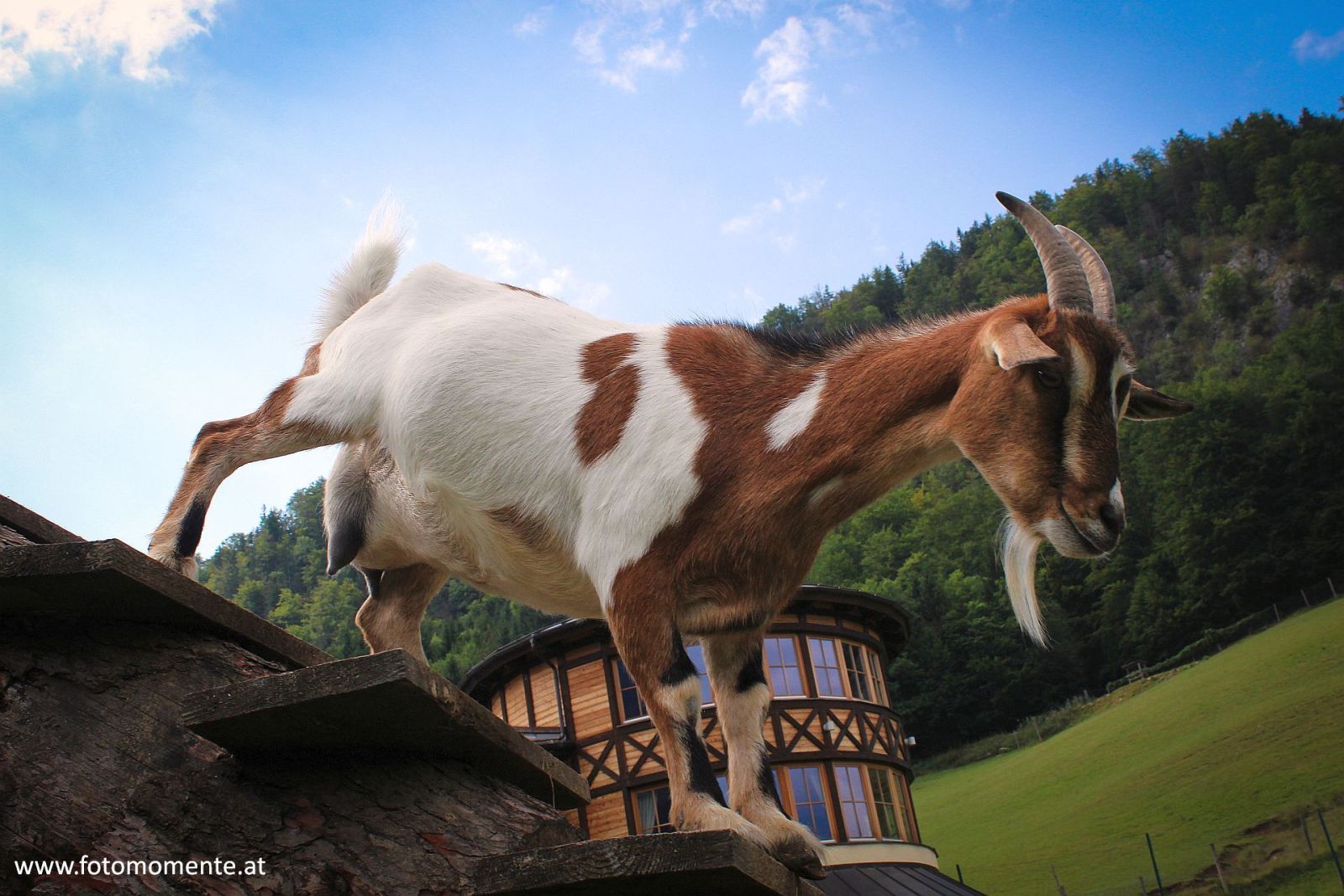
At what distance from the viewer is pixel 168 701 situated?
206cm

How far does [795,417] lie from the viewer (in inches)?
121

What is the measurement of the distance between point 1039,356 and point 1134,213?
108 metres

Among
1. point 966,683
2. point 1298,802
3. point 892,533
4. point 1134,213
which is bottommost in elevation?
point 1298,802

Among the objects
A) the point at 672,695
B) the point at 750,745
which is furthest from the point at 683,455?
the point at 750,745

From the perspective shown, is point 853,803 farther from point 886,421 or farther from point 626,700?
point 886,421

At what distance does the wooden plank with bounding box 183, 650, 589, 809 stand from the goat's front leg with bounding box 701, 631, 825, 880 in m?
0.76

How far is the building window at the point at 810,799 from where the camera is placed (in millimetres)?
21406

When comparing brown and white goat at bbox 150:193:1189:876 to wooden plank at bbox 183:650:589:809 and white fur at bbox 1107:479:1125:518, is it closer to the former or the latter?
white fur at bbox 1107:479:1125:518

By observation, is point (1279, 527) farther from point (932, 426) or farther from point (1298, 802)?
point (932, 426)

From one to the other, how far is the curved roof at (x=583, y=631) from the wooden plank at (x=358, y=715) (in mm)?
18456

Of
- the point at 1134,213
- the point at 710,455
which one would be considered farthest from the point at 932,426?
the point at 1134,213

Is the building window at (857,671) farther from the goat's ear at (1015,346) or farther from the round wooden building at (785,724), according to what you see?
the goat's ear at (1015,346)

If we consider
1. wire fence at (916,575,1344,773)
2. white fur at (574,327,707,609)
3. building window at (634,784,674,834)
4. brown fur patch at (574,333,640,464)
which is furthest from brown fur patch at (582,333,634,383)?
wire fence at (916,575,1344,773)

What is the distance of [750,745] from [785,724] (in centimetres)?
1980
